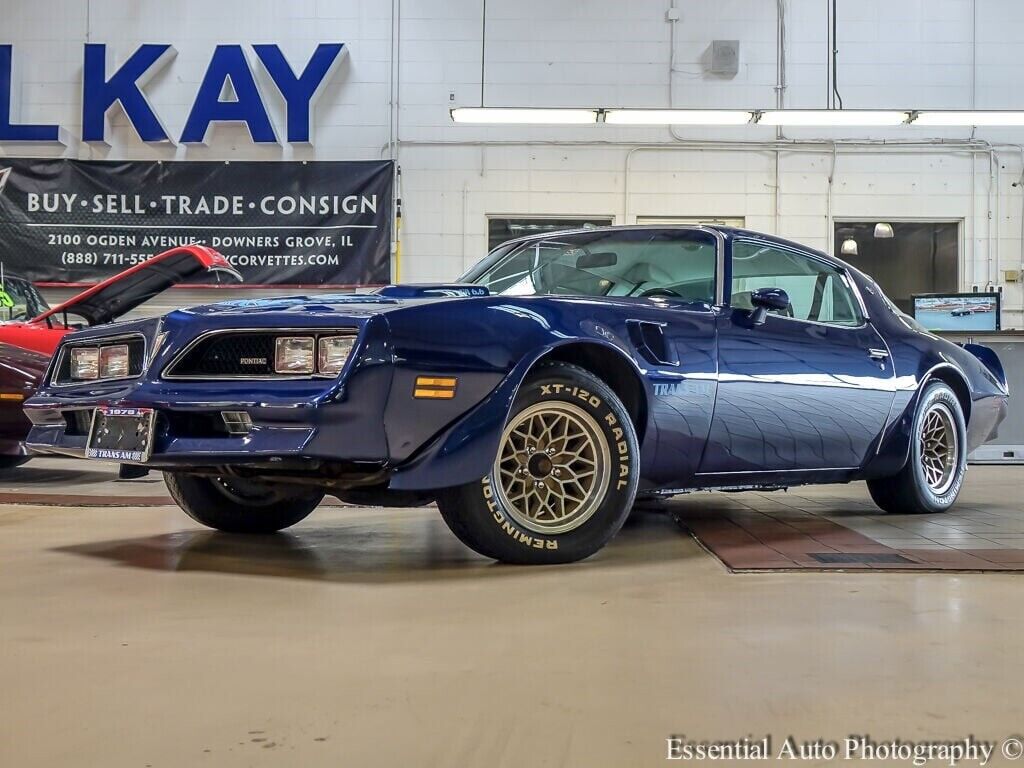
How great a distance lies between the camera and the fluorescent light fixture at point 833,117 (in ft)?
33.6

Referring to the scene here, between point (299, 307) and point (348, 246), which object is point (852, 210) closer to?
point (348, 246)

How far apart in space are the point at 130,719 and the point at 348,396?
1.25 metres

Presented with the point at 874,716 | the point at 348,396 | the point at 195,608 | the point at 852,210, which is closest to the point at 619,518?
the point at 348,396

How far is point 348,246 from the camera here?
11.9 meters

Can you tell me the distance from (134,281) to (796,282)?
396cm

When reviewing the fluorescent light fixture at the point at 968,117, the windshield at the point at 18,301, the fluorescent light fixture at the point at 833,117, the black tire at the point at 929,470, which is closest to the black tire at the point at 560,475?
the black tire at the point at 929,470

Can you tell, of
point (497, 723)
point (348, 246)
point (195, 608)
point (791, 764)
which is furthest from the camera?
point (348, 246)

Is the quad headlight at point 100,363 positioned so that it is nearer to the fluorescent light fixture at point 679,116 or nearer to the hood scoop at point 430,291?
the hood scoop at point 430,291

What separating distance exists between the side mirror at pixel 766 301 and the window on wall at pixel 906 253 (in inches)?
351

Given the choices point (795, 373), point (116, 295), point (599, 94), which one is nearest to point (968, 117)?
point (599, 94)

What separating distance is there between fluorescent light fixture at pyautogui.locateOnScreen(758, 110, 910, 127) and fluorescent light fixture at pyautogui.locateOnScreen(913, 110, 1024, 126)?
0.25 m

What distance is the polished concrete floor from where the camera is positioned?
5.35 feet

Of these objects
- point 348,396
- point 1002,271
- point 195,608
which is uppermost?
point 1002,271

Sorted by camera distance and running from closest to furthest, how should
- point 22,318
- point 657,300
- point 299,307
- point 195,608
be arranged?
point 195,608 → point 299,307 → point 657,300 → point 22,318
